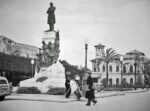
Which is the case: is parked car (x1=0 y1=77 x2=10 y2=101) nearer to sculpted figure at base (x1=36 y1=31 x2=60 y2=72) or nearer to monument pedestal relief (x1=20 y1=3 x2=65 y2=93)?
monument pedestal relief (x1=20 y1=3 x2=65 y2=93)

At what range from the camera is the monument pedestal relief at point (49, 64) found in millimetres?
20250

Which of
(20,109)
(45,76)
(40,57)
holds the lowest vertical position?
(20,109)

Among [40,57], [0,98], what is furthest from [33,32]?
[40,57]

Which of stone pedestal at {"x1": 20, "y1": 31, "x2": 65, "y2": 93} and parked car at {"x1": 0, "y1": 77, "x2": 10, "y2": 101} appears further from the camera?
stone pedestal at {"x1": 20, "y1": 31, "x2": 65, "y2": 93}

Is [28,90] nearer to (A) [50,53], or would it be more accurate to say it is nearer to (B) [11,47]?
(A) [50,53]

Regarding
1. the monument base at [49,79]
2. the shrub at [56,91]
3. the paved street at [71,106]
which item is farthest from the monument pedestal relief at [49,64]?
the paved street at [71,106]

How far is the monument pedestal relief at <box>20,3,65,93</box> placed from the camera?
66.4 ft

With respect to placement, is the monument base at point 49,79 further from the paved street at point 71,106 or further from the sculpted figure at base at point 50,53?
the paved street at point 71,106

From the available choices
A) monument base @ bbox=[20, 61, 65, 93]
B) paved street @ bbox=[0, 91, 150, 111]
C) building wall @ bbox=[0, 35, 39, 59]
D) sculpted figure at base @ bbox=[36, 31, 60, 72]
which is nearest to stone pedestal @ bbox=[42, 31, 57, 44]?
sculpted figure at base @ bbox=[36, 31, 60, 72]

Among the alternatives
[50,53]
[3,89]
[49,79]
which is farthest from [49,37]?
[3,89]

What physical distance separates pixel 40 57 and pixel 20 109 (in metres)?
11.4

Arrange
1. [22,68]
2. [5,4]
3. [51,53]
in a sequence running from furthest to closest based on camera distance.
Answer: [22,68], [51,53], [5,4]

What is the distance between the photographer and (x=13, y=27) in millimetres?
11758

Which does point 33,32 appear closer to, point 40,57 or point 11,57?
point 40,57
